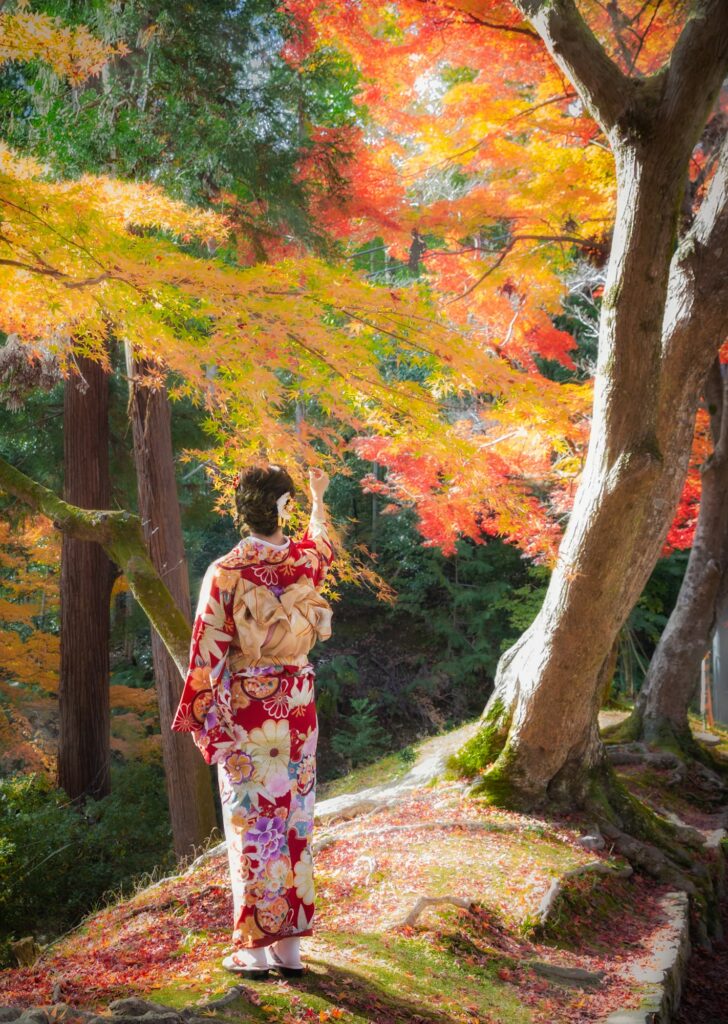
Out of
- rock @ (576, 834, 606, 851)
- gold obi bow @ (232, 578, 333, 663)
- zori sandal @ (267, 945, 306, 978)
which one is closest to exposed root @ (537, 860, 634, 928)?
rock @ (576, 834, 606, 851)

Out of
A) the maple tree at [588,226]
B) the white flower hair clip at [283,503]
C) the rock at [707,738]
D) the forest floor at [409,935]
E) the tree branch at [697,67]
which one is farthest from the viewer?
the rock at [707,738]

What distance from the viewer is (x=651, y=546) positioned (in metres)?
5.11

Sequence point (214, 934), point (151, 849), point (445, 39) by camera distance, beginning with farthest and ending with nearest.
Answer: point (151, 849), point (445, 39), point (214, 934)

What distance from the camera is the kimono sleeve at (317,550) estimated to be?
296cm

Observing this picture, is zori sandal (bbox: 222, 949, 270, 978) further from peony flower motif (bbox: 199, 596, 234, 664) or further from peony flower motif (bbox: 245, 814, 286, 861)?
peony flower motif (bbox: 199, 596, 234, 664)

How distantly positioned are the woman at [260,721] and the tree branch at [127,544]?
2050 millimetres

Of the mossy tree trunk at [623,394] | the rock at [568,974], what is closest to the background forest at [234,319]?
the mossy tree trunk at [623,394]

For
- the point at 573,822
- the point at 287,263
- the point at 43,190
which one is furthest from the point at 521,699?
the point at 43,190

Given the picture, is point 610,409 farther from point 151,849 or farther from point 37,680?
point 37,680

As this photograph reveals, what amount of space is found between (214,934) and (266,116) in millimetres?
5627

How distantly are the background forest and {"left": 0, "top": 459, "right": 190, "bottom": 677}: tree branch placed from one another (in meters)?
0.63

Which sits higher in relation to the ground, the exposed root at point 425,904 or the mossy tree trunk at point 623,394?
the mossy tree trunk at point 623,394

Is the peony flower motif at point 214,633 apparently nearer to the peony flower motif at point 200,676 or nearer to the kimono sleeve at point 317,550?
the peony flower motif at point 200,676

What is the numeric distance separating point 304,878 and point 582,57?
12.7ft
